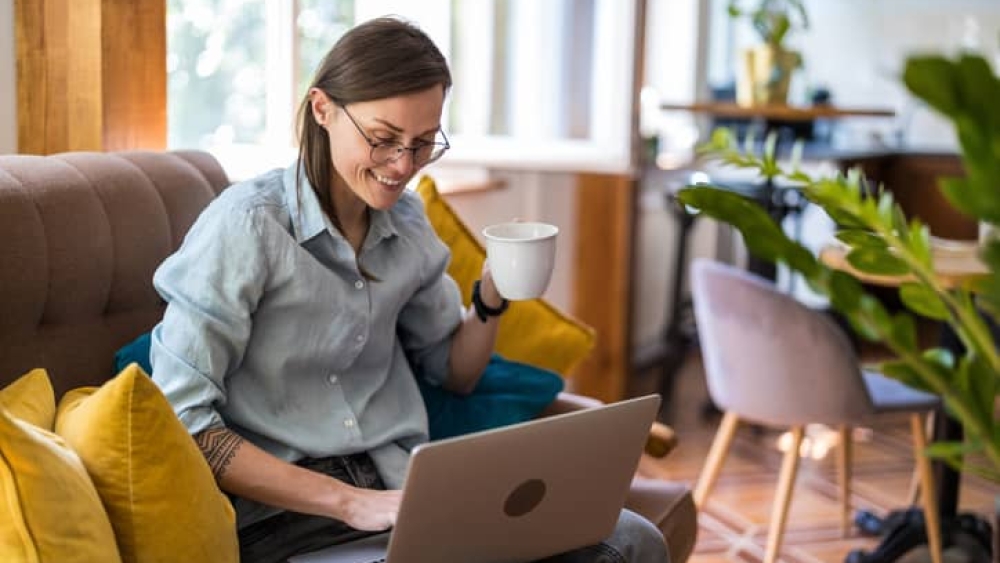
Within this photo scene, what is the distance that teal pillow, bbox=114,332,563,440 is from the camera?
2029 mm

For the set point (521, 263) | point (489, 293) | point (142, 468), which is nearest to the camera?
point (142, 468)

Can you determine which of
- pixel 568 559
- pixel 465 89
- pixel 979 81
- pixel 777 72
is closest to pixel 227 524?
pixel 568 559

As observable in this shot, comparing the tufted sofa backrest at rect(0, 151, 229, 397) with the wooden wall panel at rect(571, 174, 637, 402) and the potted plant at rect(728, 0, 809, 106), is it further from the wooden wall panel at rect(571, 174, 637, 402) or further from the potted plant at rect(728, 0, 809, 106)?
the potted plant at rect(728, 0, 809, 106)

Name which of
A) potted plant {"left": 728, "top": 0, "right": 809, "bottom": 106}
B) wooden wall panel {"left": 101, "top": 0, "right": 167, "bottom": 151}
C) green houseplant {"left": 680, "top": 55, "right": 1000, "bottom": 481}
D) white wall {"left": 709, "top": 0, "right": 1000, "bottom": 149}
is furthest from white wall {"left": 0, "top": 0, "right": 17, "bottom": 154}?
white wall {"left": 709, "top": 0, "right": 1000, "bottom": 149}

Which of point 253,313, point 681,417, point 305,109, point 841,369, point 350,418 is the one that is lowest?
point 681,417

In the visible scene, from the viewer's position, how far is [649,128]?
5242 mm

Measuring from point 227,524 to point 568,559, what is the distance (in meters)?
0.45

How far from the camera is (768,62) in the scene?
409 cm

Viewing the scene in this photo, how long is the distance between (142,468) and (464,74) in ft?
9.34

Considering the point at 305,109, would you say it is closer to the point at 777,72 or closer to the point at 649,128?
the point at 777,72

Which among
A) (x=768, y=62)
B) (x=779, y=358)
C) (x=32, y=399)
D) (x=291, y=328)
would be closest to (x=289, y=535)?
(x=291, y=328)

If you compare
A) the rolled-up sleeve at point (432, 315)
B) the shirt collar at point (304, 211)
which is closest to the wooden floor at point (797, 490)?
the rolled-up sleeve at point (432, 315)

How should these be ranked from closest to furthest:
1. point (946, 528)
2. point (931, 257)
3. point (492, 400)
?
point (931, 257) < point (492, 400) < point (946, 528)

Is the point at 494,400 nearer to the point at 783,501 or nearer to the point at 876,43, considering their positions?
the point at 783,501
